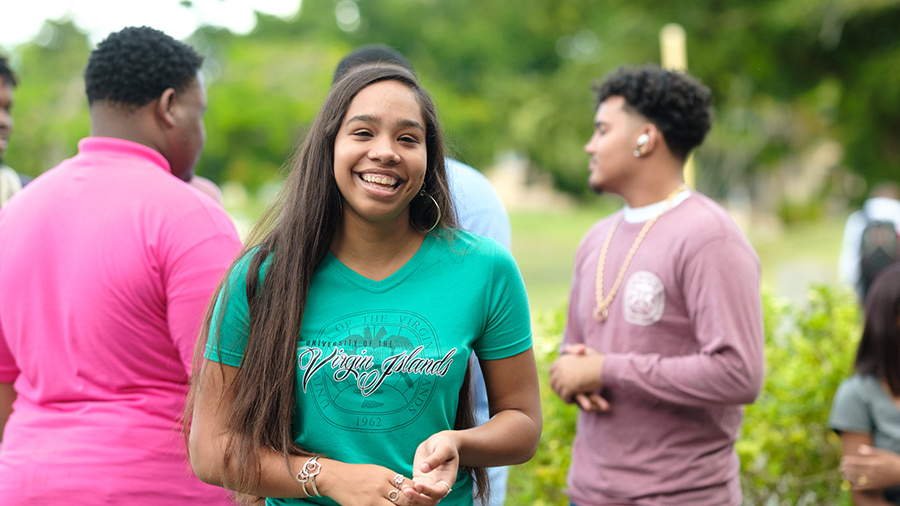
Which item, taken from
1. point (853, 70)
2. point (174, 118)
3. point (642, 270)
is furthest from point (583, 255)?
point (853, 70)

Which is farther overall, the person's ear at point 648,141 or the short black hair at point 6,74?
the short black hair at point 6,74

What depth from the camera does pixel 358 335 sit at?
6.46 ft

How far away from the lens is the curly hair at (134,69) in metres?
2.62

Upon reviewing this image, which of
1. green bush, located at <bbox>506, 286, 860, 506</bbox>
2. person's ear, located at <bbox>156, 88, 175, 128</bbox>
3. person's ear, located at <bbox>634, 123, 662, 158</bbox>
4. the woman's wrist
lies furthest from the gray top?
person's ear, located at <bbox>156, 88, 175, 128</bbox>

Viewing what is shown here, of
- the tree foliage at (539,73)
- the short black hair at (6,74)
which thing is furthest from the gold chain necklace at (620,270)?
the short black hair at (6,74)

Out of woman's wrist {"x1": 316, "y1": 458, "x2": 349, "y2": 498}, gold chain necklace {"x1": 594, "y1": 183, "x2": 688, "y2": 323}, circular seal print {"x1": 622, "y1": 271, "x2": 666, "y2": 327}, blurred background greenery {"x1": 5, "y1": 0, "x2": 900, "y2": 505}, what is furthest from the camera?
blurred background greenery {"x1": 5, "y1": 0, "x2": 900, "y2": 505}

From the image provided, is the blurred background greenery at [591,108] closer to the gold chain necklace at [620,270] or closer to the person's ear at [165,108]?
the person's ear at [165,108]

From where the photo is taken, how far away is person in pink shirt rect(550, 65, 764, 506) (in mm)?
2727

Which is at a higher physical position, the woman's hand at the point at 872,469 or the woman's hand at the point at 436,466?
the woman's hand at the point at 436,466

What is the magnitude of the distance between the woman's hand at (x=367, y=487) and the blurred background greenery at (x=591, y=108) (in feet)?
3.20

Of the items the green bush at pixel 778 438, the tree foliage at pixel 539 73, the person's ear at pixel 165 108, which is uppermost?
the tree foliage at pixel 539 73

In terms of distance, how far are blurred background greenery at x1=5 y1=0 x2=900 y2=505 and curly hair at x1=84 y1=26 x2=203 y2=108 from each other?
50cm

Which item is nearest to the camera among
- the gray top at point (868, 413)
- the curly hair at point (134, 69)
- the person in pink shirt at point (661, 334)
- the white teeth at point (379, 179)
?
the white teeth at point (379, 179)

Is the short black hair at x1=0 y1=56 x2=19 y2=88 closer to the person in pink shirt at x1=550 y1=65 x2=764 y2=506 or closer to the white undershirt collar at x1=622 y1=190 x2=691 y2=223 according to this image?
the person in pink shirt at x1=550 y1=65 x2=764 y2=506
